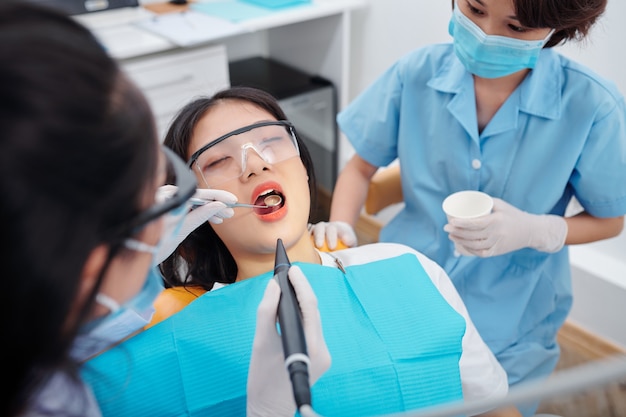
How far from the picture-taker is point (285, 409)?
0.92 meters

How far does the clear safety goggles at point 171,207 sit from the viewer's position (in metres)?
0.62

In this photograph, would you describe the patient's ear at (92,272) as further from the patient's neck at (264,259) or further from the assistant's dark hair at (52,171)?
the patient's neck at (264,259)

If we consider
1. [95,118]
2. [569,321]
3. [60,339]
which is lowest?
[569,321]

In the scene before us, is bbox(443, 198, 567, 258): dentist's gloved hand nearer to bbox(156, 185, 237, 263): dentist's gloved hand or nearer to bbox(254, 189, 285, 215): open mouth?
bbox(254, 189, 285, 215): open mouth

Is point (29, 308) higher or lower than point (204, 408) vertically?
higher

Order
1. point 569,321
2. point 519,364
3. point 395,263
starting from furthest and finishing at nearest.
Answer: point 569,321 → point 519,364 → point 395,263

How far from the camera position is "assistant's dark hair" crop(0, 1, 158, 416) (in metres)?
0.50

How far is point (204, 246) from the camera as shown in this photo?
1339 mm

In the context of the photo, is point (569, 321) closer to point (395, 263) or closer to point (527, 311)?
point (527, 311)

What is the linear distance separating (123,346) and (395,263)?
1.84ft

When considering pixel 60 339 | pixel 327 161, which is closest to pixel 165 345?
pixel 60 339

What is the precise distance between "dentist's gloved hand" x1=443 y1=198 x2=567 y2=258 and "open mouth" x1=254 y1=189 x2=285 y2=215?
0.38 m

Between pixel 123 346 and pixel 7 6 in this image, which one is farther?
pixel 123 346

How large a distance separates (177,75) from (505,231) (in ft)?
5.09
